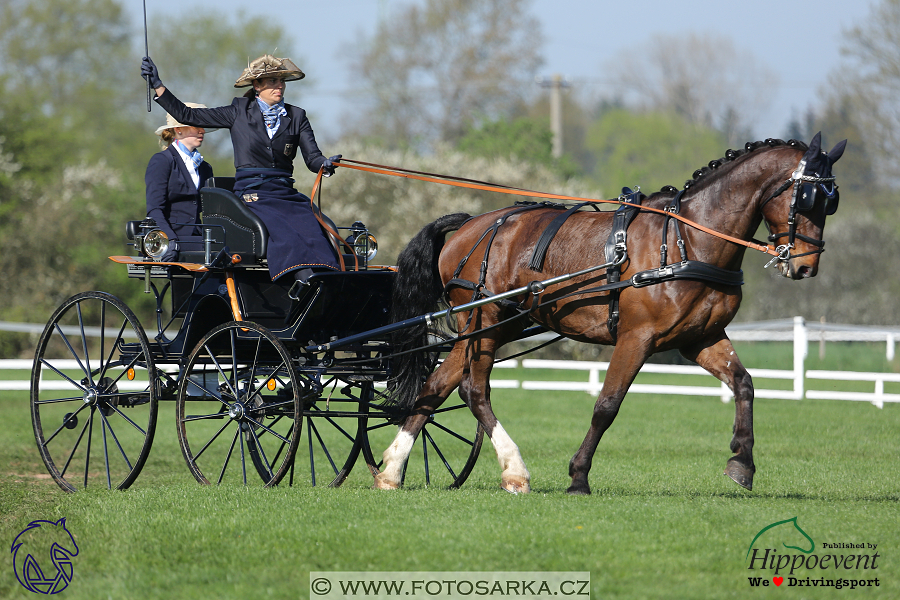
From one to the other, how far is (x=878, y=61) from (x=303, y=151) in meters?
24.3

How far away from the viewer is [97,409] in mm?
8727

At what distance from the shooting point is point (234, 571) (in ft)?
14.2

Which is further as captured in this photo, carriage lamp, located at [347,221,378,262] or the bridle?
carriage lamp, located at [347,221,378,262]

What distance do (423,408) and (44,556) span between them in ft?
8.51

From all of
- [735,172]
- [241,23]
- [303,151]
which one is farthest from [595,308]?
[241,23]

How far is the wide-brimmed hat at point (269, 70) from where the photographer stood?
22.1ft

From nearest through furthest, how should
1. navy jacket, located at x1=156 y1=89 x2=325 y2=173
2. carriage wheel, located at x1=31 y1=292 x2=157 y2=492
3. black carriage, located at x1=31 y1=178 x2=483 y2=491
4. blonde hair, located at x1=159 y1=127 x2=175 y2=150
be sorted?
black carriage, located at x1=31 y1=178 x2=483 y2=491 < carriage wheel, located at x1=31 y1=292 x2=157 y2=492 < navy jacket, located at x1=156 y1=89 x2=325 y2=173 < blonde hair, located at x1=159 y1=127 x2=175 y2=150

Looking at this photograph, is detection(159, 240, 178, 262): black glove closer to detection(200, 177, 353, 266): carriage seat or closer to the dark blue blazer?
detection(200, 177, 353, 266): carriage seat

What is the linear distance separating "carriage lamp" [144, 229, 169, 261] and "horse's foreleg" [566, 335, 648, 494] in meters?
3.10

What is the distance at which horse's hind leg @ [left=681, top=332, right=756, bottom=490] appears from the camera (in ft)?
18.7

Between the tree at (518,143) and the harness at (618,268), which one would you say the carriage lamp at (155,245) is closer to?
the harness at (618,268)

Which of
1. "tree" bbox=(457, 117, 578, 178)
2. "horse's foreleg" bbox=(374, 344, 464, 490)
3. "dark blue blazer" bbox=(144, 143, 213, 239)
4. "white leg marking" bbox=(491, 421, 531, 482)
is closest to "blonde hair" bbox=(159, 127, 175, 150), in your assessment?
"dark blue blazer" bbox=(144, 143, 213, 239)

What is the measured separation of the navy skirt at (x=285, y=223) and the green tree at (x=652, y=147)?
1305 inches

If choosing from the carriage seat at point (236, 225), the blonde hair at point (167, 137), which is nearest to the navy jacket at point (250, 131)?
the carriage seat at point (236, 225)
